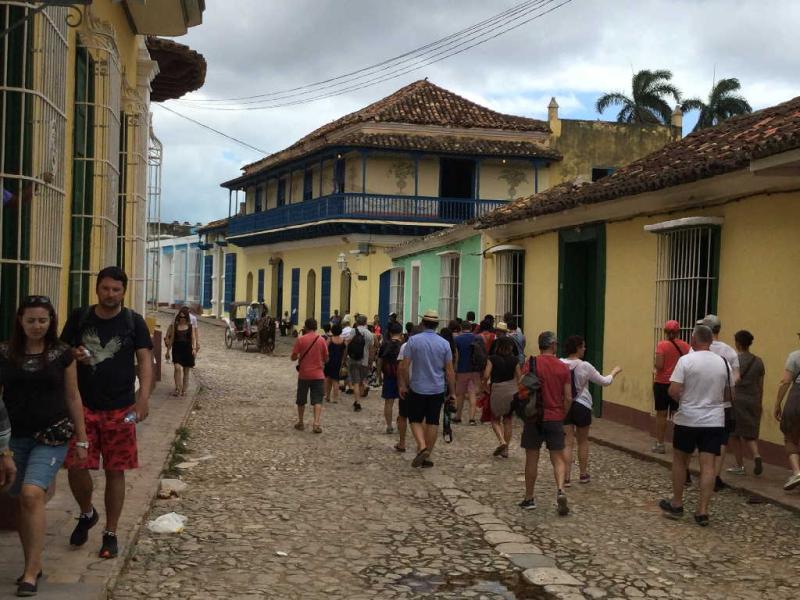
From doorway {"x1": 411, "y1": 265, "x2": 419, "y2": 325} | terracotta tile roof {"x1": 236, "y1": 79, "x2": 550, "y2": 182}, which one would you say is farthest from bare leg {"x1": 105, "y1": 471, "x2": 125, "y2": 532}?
terracotta tile roof {"x1": 236, "y1": 79, "x2": 550, "y2": 182}

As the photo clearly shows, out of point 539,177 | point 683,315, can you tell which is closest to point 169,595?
point 683,315

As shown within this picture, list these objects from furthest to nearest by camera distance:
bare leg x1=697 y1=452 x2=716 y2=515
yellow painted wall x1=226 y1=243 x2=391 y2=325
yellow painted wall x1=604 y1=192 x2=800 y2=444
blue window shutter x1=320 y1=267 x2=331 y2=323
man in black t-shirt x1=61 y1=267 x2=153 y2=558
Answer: blue window shutter x1=320 y1=267 x2=331 y2=323
yellow painted wall x1=226 y1=243 x2=391 y2=325
yellow painted wall x1=604 y1=192 x2=800 y2=444
bare leg x1=697 y1=452 x2=716 y2=515
man in black t-shirt x1=61 y1=267 x2=153 y2=558

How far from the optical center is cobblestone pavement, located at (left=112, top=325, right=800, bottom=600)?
569 centimetres

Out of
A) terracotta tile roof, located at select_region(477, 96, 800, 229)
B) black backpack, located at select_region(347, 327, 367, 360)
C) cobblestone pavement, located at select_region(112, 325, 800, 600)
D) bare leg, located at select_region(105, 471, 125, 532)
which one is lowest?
cobblestone pavement, located at select_region(112, 325, 800, 600)

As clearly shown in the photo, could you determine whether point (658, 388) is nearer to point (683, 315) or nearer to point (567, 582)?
point (683, 315)

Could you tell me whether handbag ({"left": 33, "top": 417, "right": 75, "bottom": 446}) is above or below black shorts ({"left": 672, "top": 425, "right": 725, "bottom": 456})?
above

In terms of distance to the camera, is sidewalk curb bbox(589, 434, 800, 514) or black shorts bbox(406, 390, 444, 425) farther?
black shorts bbox(406, 390, 444, 425)

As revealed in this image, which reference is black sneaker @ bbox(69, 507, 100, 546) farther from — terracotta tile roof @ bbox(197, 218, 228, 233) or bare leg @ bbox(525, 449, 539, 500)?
terracotta tile roof @ bbox(197, 218, 228, 233)

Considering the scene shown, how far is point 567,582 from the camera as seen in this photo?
5766 mm

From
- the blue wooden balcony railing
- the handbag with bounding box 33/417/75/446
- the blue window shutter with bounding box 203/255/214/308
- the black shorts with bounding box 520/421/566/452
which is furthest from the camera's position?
the blue window shutter with bounding box 203/255/214/308

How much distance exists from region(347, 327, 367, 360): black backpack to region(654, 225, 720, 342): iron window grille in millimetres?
4907

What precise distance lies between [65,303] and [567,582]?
→ 5.31 metres

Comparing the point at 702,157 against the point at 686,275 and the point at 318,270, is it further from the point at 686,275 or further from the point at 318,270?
the point at 318,270

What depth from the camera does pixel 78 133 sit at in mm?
9102
